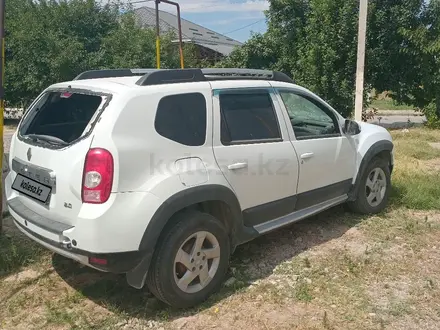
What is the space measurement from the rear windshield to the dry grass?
1.25 m

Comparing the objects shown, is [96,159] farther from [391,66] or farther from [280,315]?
[391,66]

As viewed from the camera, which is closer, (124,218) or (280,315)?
(124,218)

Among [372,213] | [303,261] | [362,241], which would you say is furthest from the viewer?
[372,213]

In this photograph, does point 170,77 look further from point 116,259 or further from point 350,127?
point 350,127

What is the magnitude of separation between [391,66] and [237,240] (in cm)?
1192

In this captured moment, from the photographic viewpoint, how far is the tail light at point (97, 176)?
2.74 meters

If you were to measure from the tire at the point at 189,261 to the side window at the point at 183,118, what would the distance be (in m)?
0.56

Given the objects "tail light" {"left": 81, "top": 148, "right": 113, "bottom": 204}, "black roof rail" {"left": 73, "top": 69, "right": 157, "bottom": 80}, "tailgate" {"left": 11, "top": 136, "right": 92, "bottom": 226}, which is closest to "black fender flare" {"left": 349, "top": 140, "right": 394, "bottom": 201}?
"black roof rail" {"left": 73, "top": 69, "right": 157, "bottom": 80}

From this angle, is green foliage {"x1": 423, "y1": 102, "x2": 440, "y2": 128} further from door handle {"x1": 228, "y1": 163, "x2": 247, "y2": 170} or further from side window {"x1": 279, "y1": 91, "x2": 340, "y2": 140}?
door handle {"x1": 228, "y1": 163, "x2": 247, "y2": 170}

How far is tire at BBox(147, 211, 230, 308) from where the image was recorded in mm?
2992

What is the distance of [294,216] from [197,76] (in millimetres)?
1648

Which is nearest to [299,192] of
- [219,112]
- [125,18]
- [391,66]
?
[219,112]

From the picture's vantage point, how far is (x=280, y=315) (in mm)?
3148

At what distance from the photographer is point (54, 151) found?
3.00 meters
